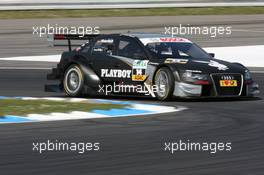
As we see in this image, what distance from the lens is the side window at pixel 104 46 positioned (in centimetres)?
1652

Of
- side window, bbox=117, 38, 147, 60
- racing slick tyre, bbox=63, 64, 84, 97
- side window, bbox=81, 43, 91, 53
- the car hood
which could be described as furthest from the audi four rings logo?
side window, bbox=81, 43, 91, 53

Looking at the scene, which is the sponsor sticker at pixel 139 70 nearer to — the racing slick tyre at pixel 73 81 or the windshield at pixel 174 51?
the windshield at pixel 174 51

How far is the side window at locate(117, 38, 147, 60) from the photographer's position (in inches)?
631

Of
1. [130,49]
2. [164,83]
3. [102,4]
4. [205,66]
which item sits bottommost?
[164,83]

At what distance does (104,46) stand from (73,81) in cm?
83

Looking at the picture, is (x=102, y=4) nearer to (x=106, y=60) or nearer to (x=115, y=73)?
(x=106, y=60)

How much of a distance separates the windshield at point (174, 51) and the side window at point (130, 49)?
18 centimetres

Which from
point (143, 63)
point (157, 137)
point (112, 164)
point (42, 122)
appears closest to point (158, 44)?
point (143, 63)

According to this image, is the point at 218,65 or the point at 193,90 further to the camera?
the point at 218,65

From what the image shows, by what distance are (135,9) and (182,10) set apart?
226 cm

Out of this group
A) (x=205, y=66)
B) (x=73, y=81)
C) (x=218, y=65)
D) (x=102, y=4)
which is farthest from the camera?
(x=102, y=4)

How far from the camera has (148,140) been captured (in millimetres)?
10562

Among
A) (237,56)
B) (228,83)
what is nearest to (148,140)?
(228,83)

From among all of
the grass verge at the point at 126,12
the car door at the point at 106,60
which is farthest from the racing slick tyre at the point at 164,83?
the grass verge at the point at 126,12
